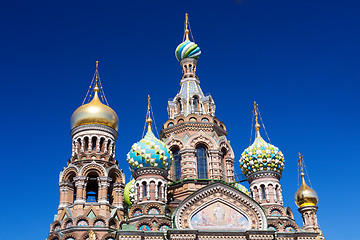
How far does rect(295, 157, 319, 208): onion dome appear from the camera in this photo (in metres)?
31.9

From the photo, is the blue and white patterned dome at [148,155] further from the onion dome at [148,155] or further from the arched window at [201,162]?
the arched window at [201,162]

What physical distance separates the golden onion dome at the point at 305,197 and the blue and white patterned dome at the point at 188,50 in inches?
419

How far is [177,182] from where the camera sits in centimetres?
2522

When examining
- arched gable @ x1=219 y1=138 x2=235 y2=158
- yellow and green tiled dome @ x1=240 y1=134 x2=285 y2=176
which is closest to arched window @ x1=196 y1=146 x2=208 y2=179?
arched gable @ x1=219 y1=138 x2=235 y2=158

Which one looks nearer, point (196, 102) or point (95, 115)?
point (95, 115)

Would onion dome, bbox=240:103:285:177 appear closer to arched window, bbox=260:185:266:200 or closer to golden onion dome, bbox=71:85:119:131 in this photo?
arched window, bbox=260:185:266:200

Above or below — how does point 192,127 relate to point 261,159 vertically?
above

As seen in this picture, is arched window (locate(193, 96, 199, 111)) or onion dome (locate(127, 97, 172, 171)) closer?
onion dome (locate(127, 97, 172, 171))

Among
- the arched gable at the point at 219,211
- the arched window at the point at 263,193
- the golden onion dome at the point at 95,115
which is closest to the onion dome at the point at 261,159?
the arched window at the point at 263,193

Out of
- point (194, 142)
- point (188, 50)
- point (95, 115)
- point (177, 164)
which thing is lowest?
point (177, 164)

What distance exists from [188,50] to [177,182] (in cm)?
858

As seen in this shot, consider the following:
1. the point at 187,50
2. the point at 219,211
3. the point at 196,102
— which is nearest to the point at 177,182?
the point at 219,211

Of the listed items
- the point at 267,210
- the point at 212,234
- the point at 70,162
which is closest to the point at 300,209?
the point at 267,210

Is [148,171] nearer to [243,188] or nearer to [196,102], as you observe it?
[196,102]
